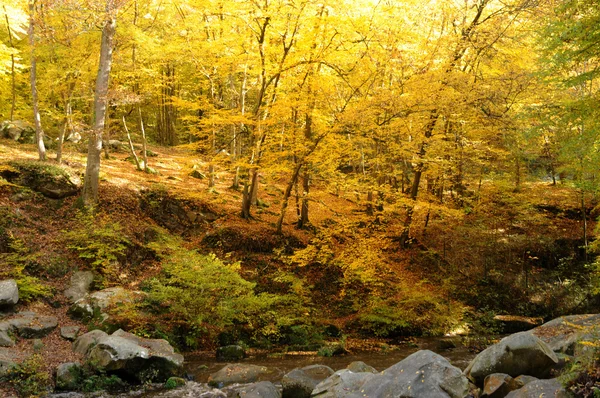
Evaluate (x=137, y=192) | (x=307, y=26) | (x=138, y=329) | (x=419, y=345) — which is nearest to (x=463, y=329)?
(x=419, y=345)

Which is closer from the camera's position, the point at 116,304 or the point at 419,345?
the point at 116,304

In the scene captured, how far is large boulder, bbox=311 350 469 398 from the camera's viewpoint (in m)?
6.03

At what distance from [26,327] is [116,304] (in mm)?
1947

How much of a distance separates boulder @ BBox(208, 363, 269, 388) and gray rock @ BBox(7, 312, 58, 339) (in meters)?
3.70

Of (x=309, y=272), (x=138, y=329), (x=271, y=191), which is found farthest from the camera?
(x=271, y=191)

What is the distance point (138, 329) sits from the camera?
9570 mm

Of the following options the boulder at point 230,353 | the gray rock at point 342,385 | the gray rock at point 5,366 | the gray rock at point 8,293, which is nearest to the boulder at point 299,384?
the gray rock at point 342,385

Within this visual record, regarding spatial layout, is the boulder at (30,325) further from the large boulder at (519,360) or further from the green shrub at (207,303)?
the large boulder at (519,360)

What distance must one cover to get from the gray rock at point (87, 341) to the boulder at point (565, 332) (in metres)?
9.21

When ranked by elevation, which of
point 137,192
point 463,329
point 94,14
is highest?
point 94,14

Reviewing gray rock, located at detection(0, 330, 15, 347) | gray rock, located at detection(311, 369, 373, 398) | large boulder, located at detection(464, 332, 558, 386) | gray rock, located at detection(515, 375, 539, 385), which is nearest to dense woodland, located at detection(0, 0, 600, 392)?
gray rock, located at detection(0, 330, 15, 347)

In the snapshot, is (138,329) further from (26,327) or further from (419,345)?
(419,345)

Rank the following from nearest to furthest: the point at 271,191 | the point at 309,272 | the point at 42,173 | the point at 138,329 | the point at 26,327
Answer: the point at 26,327
the point at 138,329
the point at 42,173
the point at 309,272
the point at 271,191

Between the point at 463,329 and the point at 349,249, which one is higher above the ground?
the point at 349,249
